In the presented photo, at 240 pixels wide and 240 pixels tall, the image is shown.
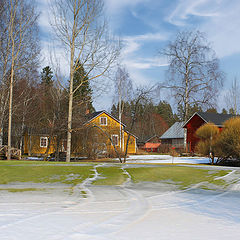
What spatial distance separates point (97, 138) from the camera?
25344 mm

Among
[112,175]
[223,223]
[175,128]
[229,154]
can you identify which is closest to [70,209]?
[223,223]

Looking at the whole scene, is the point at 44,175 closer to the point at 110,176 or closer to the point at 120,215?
the point at 110,176

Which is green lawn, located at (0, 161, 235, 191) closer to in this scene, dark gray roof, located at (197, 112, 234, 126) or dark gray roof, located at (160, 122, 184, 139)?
dark gray roof, located at (197, 112, 234, 126)

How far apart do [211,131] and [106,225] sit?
58.5 feet

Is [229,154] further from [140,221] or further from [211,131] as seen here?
[140,221]

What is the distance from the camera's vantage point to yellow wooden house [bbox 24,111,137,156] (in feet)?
78.8

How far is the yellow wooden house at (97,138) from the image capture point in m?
24.0

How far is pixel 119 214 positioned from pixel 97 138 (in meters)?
20.8

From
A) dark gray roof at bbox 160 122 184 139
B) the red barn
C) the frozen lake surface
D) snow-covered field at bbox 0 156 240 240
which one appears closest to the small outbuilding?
dark gray roof at bbox 160 122 184 139

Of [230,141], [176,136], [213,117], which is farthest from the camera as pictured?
[176,136]

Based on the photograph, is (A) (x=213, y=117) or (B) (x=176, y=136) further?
(B) (x=176, y=136)

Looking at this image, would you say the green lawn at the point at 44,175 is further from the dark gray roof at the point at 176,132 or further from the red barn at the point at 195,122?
the dark gray roof at the point at 176,132

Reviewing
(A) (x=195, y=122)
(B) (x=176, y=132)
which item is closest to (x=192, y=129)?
(A) (x=195, y=122)

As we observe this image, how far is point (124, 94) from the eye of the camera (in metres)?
33.9
